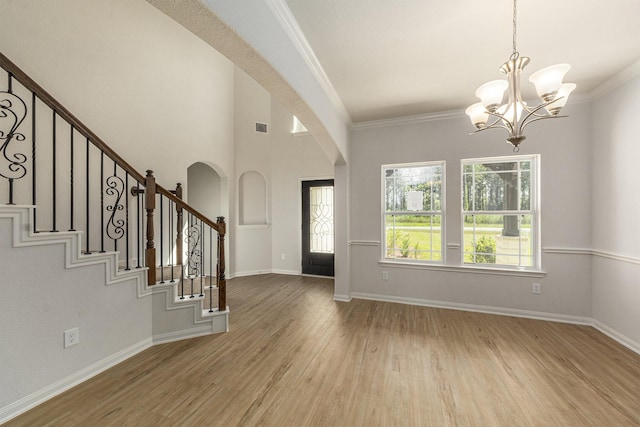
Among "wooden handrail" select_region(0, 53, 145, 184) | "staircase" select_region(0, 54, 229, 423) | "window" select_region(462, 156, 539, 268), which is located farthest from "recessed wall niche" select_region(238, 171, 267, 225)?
"window" select_region(462, 156, 539, 268)

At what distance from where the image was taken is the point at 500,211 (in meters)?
3.68

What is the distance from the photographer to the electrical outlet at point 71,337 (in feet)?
6.86

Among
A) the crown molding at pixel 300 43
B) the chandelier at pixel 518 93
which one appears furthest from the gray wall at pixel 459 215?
the chandelier at pixel 518 93

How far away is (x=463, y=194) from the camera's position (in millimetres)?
3854

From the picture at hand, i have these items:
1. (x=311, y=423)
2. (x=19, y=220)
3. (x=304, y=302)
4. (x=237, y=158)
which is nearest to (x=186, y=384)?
(x=311, y=423)

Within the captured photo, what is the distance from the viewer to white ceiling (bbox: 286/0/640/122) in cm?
191

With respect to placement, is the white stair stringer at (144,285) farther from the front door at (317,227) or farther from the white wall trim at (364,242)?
the front door at (317,227)

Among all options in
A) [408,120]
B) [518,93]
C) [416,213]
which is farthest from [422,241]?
[518,93]

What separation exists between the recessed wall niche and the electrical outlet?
148 inches

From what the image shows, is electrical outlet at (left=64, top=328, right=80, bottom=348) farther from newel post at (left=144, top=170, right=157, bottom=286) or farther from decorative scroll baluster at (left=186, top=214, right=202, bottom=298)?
decorative scroll baluster at (left=186, top=214, right=202, bottom=298)

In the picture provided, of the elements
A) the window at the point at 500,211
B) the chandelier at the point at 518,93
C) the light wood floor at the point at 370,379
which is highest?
the chandelier at the point at 518,93

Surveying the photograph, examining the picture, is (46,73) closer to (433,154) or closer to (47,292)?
(47,292)

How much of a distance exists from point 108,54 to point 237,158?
2.70 m

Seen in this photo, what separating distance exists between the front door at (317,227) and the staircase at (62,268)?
8.43 feet
